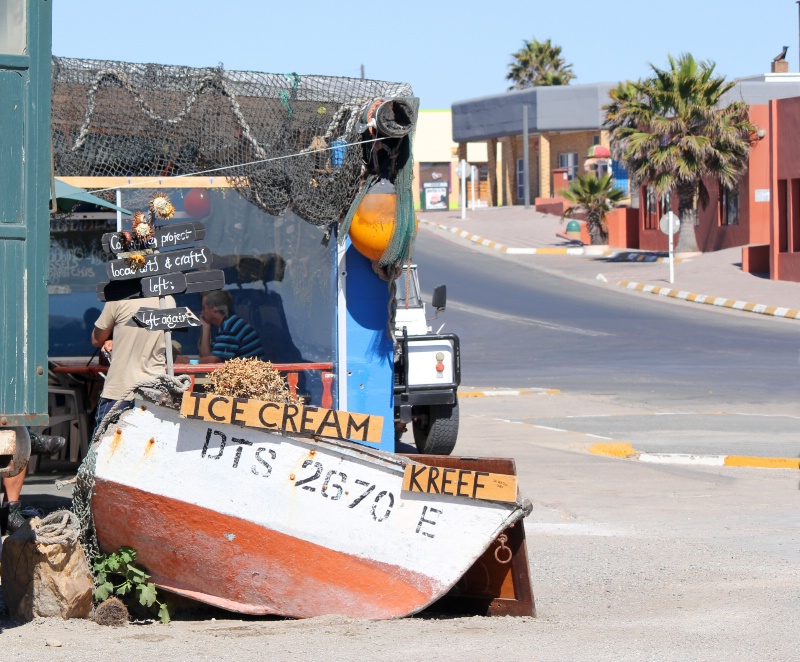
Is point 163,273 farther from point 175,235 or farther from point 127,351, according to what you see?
point 127,351

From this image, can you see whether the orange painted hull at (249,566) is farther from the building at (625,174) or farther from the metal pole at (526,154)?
the metal pole at (526,154)

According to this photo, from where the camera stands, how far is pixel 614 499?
33.5ft

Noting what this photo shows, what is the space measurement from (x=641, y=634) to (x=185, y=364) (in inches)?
226

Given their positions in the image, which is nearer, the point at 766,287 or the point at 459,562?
the point at 459,562

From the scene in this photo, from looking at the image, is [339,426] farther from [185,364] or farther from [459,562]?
[185,364]

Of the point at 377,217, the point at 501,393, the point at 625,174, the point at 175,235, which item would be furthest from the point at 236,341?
the point at 625,174

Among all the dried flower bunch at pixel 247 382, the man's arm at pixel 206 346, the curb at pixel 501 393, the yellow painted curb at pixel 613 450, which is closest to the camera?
the dried flower bunch at pixel 247 382

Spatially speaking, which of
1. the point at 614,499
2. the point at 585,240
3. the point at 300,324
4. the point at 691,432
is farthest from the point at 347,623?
the point at 585,240

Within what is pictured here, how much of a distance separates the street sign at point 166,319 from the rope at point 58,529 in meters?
1.17

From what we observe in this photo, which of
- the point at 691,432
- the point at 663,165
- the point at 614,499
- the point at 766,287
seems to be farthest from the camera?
the point at 663,165

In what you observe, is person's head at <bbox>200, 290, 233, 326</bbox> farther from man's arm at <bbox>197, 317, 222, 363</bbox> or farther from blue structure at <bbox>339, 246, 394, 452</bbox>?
blue structure at <bbox>339, 246, 394, 452</bbox>

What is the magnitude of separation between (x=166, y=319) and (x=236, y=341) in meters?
4.33

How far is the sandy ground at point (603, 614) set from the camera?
19.1ft

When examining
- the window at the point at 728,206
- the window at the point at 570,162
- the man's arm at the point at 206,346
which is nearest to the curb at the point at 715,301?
the window at the point at 728,206
